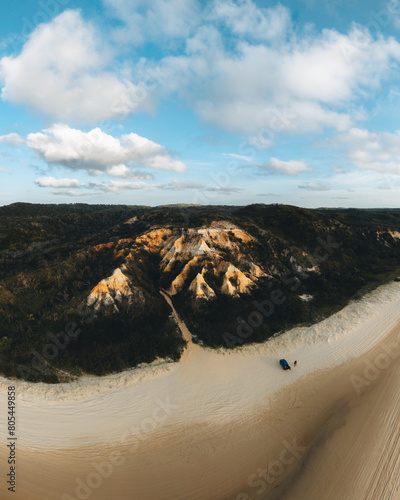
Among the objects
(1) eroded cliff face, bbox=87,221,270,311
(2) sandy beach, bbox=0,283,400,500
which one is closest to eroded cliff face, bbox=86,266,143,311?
(1) eroded cliff face, bbox=87,221,270,311

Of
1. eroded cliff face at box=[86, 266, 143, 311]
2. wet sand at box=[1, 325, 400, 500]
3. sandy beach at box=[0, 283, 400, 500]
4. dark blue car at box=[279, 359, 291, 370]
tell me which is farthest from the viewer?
eroded cliff face at box=[86, 266, 143, 311]

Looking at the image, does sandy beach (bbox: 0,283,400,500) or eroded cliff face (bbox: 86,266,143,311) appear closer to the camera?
sandy beach (bbox: 0,283,400,500)

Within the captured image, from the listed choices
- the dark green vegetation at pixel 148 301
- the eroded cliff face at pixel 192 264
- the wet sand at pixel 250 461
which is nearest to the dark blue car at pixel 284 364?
the wet sand at pixel 250 461

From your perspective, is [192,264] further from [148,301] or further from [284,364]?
[284,364]

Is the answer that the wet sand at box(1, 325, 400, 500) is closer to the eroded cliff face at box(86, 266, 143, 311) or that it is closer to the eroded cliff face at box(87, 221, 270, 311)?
the eroded cliff face at box(86, 266, 143, 311)

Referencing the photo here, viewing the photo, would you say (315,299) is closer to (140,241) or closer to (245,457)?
(245,457)

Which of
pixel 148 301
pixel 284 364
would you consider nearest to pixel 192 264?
pixel 148 301

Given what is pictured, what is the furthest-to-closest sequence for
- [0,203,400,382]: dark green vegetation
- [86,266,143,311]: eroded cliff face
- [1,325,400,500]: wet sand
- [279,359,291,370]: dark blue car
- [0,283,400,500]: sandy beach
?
[86,266,143,311]: eroded cliff face
[0,203,400,382]: dark green vegetation
[279,359,291,370]: dark blue car
[0,283,400,500]: sandy beach
[1,325,400,500]: wet sand

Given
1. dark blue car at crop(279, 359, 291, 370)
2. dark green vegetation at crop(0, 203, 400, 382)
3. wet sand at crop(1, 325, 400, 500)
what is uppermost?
dark green vegetation at crop(0, 203, 400, 382)

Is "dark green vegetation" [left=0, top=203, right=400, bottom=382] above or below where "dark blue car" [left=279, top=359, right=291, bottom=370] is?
above
